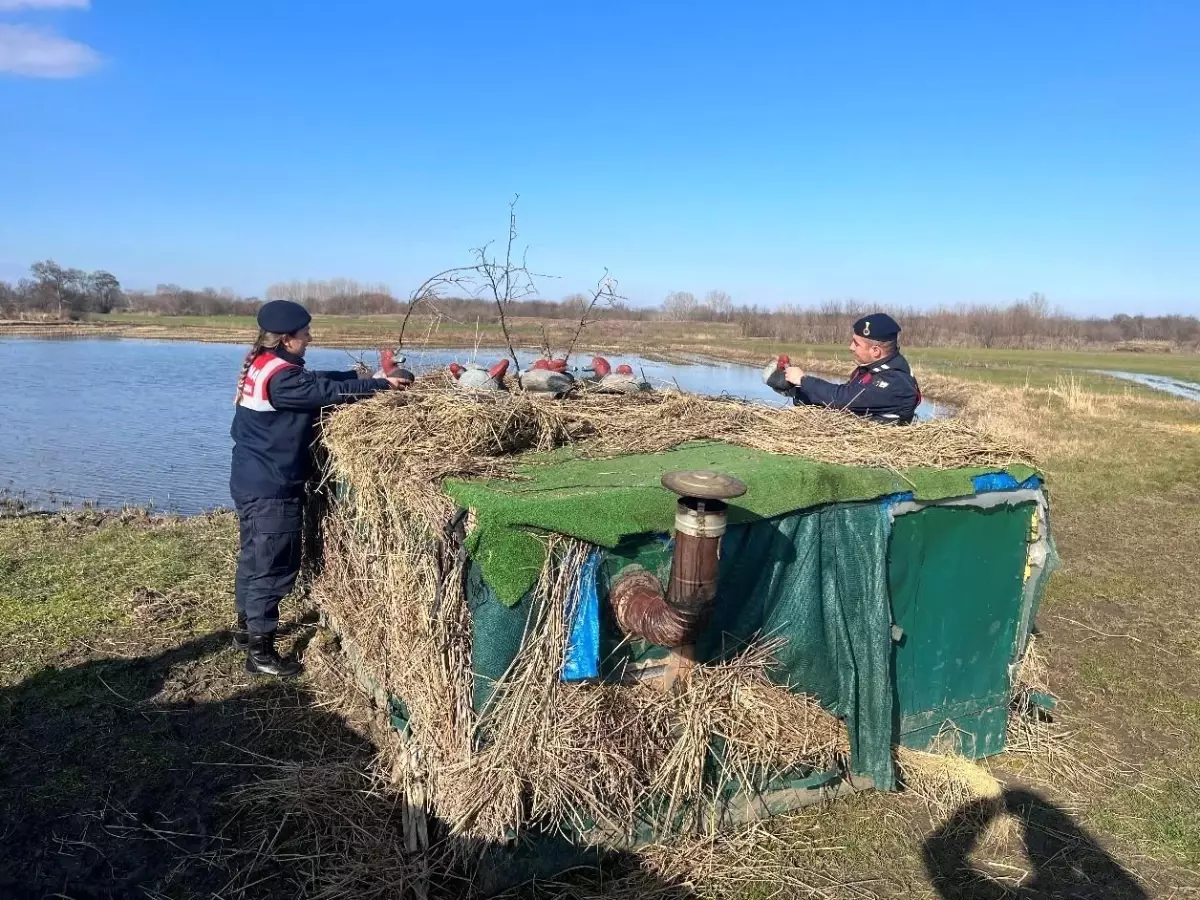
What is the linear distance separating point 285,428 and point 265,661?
163 centimetres

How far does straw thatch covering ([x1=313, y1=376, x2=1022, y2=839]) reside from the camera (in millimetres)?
3346

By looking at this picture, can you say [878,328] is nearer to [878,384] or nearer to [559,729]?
[878,384]

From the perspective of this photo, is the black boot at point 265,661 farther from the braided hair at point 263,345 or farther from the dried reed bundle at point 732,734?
the dried reed bundle at point 732,734

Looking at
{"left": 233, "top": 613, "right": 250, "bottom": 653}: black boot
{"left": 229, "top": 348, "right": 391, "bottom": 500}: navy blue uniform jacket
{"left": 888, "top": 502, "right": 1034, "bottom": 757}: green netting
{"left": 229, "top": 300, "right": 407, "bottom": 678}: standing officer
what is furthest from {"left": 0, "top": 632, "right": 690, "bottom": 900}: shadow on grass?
{"left": 888, "top": 502, "right": 1034, "bottom": 757}: green netting

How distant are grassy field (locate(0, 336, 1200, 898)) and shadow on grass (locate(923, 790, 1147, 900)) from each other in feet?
0.05

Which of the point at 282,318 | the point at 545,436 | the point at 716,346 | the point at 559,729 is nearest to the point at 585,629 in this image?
the point at 559,729

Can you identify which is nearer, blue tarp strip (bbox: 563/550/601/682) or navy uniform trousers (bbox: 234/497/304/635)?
blue tarp strip (bbox: 563/550/601/682)

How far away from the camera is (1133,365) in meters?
53.3

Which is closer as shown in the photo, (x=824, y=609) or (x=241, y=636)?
(x=824, y=609)

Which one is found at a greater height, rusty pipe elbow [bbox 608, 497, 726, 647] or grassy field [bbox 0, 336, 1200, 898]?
rusty pipe elbow [bbox 608, 497, 726, 647]

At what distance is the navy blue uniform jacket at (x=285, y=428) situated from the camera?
4.89m

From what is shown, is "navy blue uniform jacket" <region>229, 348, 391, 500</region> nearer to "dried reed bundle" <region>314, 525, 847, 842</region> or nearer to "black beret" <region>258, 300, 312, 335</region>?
"black beret" <region>258, 300, 312, 335</region>

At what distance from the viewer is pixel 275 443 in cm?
502

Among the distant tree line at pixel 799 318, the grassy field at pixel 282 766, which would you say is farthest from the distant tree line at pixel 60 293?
the grassy field at pixel 282 766
